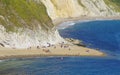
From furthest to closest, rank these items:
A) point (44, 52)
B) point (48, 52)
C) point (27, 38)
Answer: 1. point (27, 38)
2. point (48, 52)
3. point (44, 52)

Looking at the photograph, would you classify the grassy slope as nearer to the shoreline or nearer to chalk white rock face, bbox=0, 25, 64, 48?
chalk white rock face, bbox=0, 25, 64, 48

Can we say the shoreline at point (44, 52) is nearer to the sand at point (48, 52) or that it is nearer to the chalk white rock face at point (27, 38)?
the sand at point (48, 52)

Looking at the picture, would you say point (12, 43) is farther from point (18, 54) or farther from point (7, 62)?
point (7, 62)

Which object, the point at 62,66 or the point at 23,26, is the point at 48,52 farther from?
the point at 62,66

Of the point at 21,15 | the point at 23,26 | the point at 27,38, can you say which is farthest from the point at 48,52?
the point at 21,15

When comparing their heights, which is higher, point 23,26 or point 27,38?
point 23,26

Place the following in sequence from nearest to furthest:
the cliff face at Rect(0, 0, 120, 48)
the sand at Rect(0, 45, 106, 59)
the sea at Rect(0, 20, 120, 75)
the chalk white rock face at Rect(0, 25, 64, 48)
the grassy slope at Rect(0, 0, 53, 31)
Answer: the sea at Rect(0, 20, 120, 75) → the sand at Rect(0, 45, 106, 59) → the chalk white rock face at Rect(0, 25, 64, 48) → the cliff face at Rect(0, 0, 120, 48) → the grassy slope at Rect(0, 0, 53, 31)

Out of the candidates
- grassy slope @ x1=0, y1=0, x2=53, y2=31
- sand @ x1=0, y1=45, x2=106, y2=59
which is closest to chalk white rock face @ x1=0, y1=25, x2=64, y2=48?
grassy slope @ x1=0, y1=0, x2=53, y2=31
